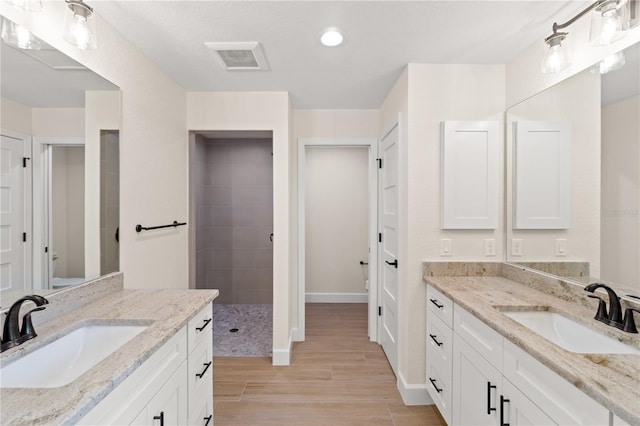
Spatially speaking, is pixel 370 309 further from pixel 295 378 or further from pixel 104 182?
pixel 104 182

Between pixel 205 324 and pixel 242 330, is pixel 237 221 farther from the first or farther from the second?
pixel 205 324

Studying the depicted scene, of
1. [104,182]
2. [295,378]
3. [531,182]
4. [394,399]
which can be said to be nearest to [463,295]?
[531,182]

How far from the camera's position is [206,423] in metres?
1.65

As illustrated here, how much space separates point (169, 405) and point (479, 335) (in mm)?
1419

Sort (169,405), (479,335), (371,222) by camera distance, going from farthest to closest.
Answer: (371,222) → (479,335) → (169,405)

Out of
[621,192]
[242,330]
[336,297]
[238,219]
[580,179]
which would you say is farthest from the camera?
[336,297]

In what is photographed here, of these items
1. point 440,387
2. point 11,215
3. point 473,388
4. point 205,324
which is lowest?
point 440,387

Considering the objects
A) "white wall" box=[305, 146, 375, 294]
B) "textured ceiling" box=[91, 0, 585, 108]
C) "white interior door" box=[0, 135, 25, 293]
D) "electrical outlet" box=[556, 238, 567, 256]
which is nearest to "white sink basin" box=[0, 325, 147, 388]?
"white interior door" box=[0, 135, 25, 293]

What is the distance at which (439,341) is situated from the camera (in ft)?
6.26

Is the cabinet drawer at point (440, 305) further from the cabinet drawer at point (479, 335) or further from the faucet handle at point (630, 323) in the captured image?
the faucet handle at point (630, 323)

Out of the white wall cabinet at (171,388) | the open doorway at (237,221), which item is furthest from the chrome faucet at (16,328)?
the open doorway at (237,221)

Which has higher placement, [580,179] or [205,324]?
[580,179]

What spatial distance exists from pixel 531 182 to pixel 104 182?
2.58 m

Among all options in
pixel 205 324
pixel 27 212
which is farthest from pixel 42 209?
pixel 205 324
